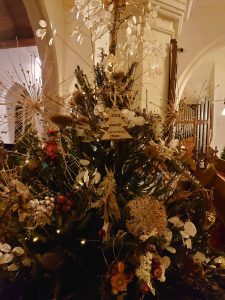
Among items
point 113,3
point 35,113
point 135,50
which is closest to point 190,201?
point 35,113

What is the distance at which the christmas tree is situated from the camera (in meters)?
1.10

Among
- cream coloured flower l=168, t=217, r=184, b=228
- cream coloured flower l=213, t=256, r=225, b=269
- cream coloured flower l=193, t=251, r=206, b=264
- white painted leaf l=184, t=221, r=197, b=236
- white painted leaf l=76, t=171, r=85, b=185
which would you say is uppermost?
white painted leaf l=76, t=171, r=85, b=185

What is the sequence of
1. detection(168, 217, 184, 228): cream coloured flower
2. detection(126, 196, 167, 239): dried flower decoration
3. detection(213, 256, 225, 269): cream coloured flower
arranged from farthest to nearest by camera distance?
A: detection(213, 256, 225, 269): cream coloured flower → detection(168, 217, 184, 228): cream coloured flower → detection(126, 196, 167, 239): dried flower decoration

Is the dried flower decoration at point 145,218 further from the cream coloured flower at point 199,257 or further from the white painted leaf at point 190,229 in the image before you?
the cream coloured flower at point 199,257

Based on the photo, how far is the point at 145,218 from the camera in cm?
109

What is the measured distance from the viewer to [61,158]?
4.16 feet

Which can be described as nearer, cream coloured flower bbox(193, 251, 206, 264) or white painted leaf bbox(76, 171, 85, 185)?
white painted leaf bbox(76, 171, 85, 185)

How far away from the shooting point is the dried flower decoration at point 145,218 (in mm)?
1088

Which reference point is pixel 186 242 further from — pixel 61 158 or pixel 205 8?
pixel 205 8

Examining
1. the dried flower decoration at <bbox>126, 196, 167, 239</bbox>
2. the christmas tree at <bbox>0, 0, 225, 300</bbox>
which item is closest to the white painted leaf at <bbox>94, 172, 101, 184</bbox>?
the christmas tree at <bbox>0, 0, 225, 300</bbox>

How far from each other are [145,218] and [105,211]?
0.44ft

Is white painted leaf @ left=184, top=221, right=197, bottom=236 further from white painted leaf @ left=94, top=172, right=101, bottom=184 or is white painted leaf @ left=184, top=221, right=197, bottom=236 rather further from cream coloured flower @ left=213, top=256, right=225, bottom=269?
white painted leaf @ left=94, top=172, right=101, bottom=184

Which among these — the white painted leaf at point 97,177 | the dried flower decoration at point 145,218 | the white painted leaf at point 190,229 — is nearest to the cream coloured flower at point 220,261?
the white painted leaf at point 190,229

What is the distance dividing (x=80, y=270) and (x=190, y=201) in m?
0.50
